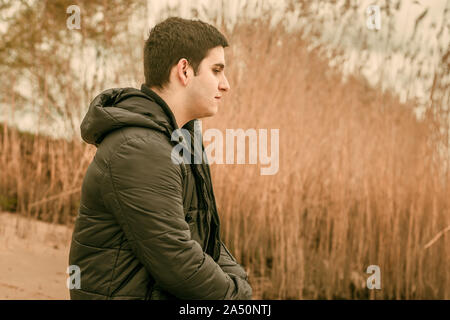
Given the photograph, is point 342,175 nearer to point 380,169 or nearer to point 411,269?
point 380,169

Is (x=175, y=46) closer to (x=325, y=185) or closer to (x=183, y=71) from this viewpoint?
(x=183, y=71)

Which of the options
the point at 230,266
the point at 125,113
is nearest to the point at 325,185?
the point at 230,266

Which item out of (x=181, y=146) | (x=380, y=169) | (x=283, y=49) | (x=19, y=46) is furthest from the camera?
(x=19, y=46)

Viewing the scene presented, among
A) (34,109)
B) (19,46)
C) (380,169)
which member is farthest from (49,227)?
(380,169)

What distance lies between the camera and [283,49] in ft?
11.8

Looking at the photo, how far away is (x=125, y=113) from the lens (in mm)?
1242

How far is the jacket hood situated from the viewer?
1.23 metres

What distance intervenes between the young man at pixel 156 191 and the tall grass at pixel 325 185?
5.30 feet

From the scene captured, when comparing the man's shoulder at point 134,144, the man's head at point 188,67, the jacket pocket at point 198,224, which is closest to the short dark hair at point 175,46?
the man's head at point 188,67

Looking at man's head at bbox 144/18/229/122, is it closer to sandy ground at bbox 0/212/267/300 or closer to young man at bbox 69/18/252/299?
young man at bbox 69/18/252/299

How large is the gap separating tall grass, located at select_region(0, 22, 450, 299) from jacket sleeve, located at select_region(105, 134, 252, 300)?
177 centimetres

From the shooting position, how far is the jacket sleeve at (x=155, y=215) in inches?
45.0

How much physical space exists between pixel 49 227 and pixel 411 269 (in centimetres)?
249

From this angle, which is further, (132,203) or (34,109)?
(34,109)
